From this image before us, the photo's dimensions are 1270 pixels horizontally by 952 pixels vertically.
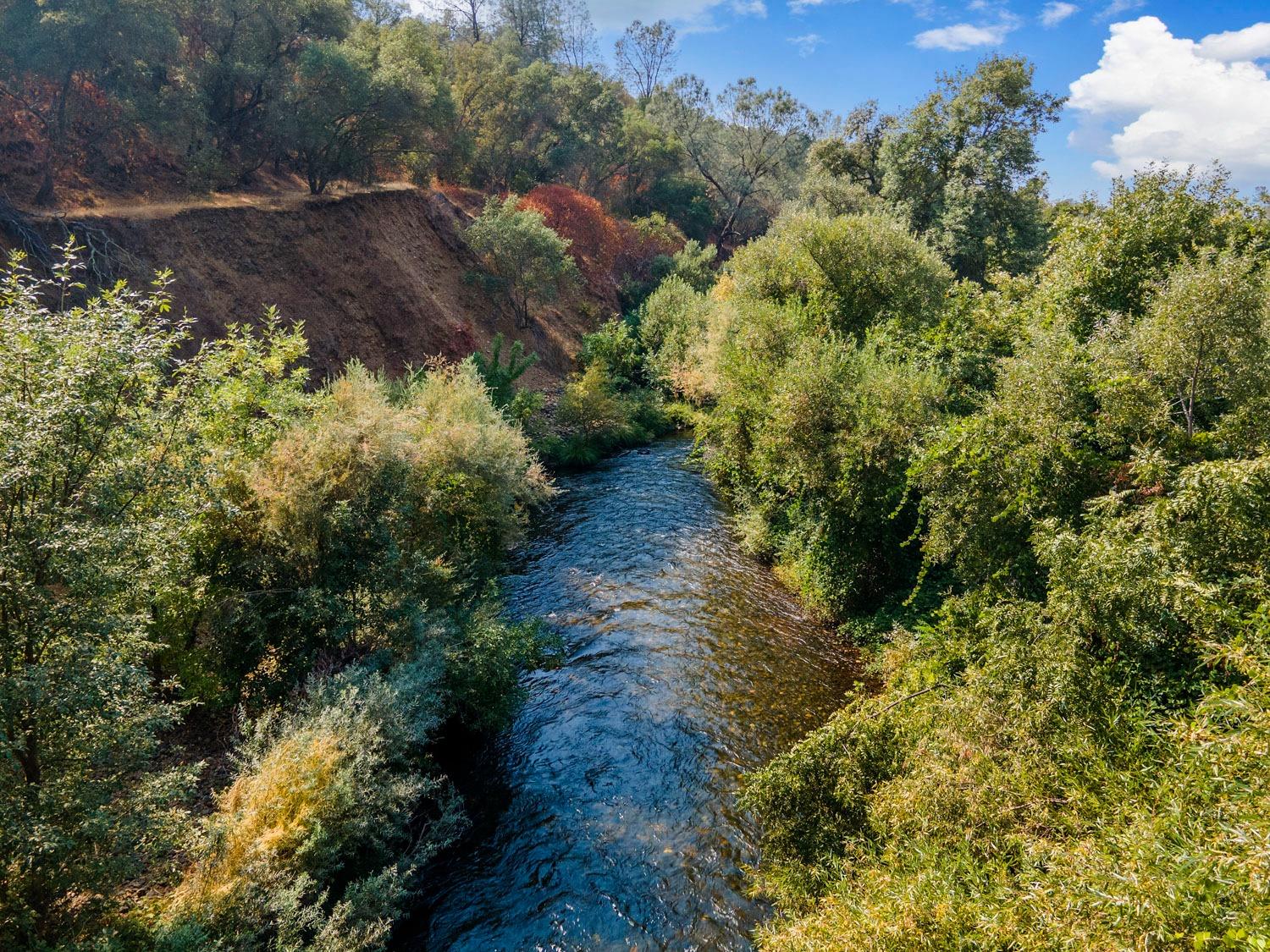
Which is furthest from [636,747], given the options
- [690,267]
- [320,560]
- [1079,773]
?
[690,267]

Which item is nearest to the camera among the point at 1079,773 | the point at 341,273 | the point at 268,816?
the point at 1079,773

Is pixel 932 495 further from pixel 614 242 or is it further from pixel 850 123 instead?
pixel 614 242

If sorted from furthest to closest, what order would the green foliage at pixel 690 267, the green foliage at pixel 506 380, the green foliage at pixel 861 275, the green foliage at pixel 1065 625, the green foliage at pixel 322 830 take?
1. the green foliage at pixel 690 267
2. the green foliage at pixel 506 380
3. the green foliage at pixel 861 275
4. the green foliage at pixel 322 830
5. the green foliage at pixel 1065 625

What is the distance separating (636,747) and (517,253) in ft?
110

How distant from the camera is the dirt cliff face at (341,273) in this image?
24828mm

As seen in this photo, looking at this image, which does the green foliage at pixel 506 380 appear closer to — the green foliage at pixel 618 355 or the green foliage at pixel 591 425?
the green foliage at pixel 591 425

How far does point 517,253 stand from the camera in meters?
39.1

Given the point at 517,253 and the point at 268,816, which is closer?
the point at 268,816

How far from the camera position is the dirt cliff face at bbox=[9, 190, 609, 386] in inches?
977

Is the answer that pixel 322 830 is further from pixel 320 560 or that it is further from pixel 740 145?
pixel 740 145

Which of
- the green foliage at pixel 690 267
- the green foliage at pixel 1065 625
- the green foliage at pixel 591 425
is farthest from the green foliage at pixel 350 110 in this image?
the green foliage at pixel 1065 625

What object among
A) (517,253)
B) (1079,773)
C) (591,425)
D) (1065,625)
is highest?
(517,253)

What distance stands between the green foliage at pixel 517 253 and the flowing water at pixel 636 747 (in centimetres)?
2382

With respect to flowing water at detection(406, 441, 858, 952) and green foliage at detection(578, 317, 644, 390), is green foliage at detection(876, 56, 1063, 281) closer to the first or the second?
green foliage at detection(578, 317, 644, 390)
